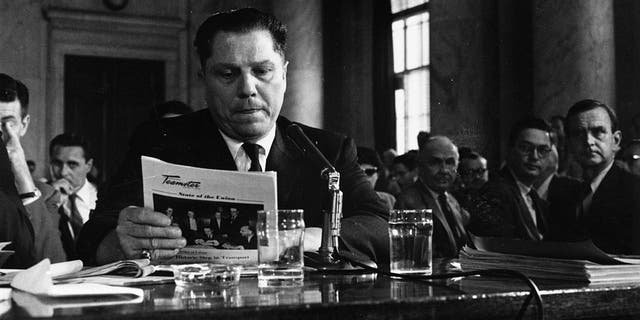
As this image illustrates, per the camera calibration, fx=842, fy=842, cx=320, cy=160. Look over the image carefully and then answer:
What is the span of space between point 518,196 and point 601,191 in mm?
433

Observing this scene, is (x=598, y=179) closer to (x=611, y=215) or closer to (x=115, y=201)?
(x=611, y=215)

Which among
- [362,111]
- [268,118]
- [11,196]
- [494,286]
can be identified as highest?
[362,111]

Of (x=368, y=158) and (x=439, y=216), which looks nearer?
(x=439, y=216)

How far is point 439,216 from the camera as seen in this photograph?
4.39 meters

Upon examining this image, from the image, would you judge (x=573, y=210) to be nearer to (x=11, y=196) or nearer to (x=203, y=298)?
(x=11, y=196)

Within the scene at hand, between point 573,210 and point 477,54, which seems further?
point 477,54

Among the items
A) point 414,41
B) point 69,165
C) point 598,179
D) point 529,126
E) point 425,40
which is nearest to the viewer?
point 598,179

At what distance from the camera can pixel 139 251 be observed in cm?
194

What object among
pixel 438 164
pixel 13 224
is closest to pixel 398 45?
pixel 438 164

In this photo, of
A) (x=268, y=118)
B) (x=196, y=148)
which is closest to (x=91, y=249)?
(x=196, y=148)

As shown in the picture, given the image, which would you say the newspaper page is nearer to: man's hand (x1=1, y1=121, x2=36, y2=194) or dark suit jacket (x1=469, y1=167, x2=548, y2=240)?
man's hand (x1=1, y1=121, x2=36, y2=194)

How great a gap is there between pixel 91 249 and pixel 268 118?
2.16 ft

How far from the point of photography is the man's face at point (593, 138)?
169 inches

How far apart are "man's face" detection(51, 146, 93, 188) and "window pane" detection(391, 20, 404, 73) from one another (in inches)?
262
